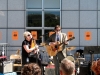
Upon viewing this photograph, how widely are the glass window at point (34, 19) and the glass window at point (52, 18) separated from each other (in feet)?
0.72

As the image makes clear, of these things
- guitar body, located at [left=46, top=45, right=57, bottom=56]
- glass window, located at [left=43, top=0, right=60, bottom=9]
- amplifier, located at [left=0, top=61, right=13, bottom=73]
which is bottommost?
amplifier, located at [left=0, top=61, right=13, bottom=73]

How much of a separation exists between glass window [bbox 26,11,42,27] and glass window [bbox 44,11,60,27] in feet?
0.72

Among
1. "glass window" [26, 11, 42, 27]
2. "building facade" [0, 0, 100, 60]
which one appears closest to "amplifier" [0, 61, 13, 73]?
"building facade" [0, 0, 100, 60]

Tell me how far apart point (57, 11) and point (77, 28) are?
0.95 m

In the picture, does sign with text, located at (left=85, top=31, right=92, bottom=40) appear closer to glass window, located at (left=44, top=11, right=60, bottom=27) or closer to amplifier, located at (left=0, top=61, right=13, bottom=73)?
glass window, located at (left=44, top=11, right=60, bottom=27)

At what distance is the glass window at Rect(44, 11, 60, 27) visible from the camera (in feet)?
34.3

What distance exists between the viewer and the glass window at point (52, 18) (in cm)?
1045

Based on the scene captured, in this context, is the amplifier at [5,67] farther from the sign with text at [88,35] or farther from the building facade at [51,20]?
the sign with text at [88,35]

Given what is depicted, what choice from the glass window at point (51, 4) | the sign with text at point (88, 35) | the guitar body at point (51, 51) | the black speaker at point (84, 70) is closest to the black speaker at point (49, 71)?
the guitar body at point (51, 51)

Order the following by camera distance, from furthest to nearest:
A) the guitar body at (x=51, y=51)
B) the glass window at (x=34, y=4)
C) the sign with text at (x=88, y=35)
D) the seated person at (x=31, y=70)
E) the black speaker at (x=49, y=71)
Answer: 1. the glass window at (x=34, y=4)
2. the sign with text at (x=88, y=35)
3. the black speaker at (x=49, y=71)
4. the guitar body at (x=51, y=51)
5. the seated person at (x=31, y=70)

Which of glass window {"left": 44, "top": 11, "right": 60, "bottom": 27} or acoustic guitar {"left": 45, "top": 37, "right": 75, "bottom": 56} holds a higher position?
glass window {"left": 44, "top": 11, "right": 60, "bottom": 27}

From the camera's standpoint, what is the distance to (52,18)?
10.5m

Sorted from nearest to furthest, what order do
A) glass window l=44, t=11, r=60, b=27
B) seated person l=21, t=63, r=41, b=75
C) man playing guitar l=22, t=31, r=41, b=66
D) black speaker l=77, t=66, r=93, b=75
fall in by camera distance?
1. seated person l=21, t=63, r=41, b=75
2. man playing guitar l=22, t=31, r=41, b=66
3. black speaker l=77, t=66, r=93, b=75
4. glass window l=44, t=11, r=60, b=27

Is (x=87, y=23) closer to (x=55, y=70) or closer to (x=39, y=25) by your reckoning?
(x=39, y=25)
